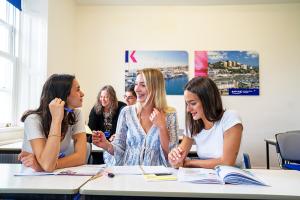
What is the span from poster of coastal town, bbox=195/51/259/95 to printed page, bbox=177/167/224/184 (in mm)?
3272

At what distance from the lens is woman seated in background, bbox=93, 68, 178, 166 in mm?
1802

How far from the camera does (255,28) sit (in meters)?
4.55

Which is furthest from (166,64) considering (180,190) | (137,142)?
(180,190)

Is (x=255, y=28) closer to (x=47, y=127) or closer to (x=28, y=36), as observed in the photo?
(x=28, y=36)

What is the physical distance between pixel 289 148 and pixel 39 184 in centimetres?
266

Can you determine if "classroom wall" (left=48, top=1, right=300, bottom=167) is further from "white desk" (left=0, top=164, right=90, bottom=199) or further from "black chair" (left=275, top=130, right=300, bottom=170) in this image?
"white desk" (left=0, top=164, right=90, bottom=199)

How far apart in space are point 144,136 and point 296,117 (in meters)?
3.61

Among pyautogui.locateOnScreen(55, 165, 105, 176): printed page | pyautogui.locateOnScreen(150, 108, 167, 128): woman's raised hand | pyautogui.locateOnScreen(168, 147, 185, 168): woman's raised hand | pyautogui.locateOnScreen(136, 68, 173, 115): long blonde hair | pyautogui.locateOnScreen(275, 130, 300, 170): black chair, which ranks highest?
pyautogui.locateOnScreen(136, 68, 173, 115): long blonde hair

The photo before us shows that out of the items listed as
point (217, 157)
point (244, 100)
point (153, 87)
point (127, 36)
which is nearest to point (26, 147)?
point (153, 87)

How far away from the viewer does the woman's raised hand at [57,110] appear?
1536 mm

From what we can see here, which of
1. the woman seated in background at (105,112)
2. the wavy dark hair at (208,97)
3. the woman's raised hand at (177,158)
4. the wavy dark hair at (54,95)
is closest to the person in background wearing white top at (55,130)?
the wavy dark hair at (54,95)

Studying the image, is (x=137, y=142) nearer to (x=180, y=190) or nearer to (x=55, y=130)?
(x=55, y=130)

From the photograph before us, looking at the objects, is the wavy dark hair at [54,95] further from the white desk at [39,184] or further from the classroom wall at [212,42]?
the classroom wall at [212,42]

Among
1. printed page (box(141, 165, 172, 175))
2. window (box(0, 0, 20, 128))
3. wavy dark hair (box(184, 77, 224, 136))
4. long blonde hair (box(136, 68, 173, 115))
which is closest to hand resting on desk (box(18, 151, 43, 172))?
printed page (box(141, 165, 172, 175))
